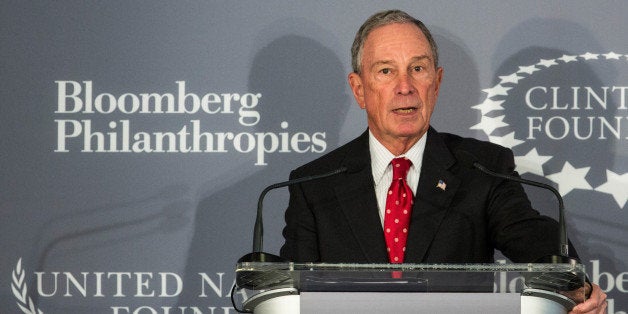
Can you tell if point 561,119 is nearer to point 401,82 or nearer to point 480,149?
point 480,149

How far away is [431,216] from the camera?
287cm

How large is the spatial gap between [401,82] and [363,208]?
41 cm

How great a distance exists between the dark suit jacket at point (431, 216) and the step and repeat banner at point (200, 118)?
1.88 feet

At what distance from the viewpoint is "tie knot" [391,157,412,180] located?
9.86 ft

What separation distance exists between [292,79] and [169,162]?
561 millimetres

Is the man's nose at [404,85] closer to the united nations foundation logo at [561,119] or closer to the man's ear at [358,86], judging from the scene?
the man's ear at [358,86]

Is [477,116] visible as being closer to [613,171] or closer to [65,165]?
[613,171]

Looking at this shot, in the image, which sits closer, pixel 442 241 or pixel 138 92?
pixel 442 241

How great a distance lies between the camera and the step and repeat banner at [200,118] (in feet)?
11.7

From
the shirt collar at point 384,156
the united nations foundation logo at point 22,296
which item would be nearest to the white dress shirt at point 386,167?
the shirt collar at point 384,156

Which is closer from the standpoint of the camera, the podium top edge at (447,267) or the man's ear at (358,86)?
the podium top edge at (447,267)

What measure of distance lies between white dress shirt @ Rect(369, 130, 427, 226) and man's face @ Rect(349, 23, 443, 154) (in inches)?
1.2

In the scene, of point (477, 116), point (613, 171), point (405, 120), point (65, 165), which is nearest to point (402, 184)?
point (405, 120)

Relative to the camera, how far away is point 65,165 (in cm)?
364
